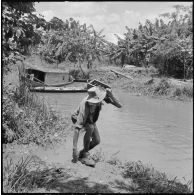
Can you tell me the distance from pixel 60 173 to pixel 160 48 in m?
19.4

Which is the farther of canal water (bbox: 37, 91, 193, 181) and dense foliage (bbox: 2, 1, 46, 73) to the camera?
canal water (bbox: 37, 91, 193, 181)

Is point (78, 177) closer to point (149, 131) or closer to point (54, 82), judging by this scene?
point (149, 131)

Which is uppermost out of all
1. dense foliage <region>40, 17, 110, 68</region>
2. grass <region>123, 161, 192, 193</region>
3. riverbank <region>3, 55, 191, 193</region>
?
dense foliage <region>40, 17, 110, 68</region>

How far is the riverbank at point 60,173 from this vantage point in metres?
4.73

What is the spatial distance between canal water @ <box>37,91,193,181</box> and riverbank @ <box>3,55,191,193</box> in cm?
123

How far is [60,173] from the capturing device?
552 cm


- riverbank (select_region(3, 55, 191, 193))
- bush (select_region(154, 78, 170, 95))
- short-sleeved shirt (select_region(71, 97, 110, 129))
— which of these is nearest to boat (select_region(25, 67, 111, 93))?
bush (select_region(154, 78, 170, 95))

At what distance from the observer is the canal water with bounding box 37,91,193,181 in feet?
26.8

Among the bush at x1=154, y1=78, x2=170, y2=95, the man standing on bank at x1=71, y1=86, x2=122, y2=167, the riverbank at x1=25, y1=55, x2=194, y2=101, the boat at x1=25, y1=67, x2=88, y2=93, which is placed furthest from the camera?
the bush at x1=154, y1=78, x2=170, y2=95

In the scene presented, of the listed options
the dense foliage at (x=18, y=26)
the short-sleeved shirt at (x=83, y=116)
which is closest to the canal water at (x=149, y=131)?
the short-sleeved shirt at (x=83, y=116)

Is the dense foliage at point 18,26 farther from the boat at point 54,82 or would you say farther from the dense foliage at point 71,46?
the dense foliage at point 71,46

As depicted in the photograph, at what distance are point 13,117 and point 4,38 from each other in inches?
160

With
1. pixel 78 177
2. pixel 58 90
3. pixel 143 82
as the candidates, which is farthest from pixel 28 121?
pixel 143 82

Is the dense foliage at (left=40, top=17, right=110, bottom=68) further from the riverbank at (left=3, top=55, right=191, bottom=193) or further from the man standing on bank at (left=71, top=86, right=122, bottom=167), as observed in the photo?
the man standing on bank at (left=71, top=86, right=122, bottom=167)
